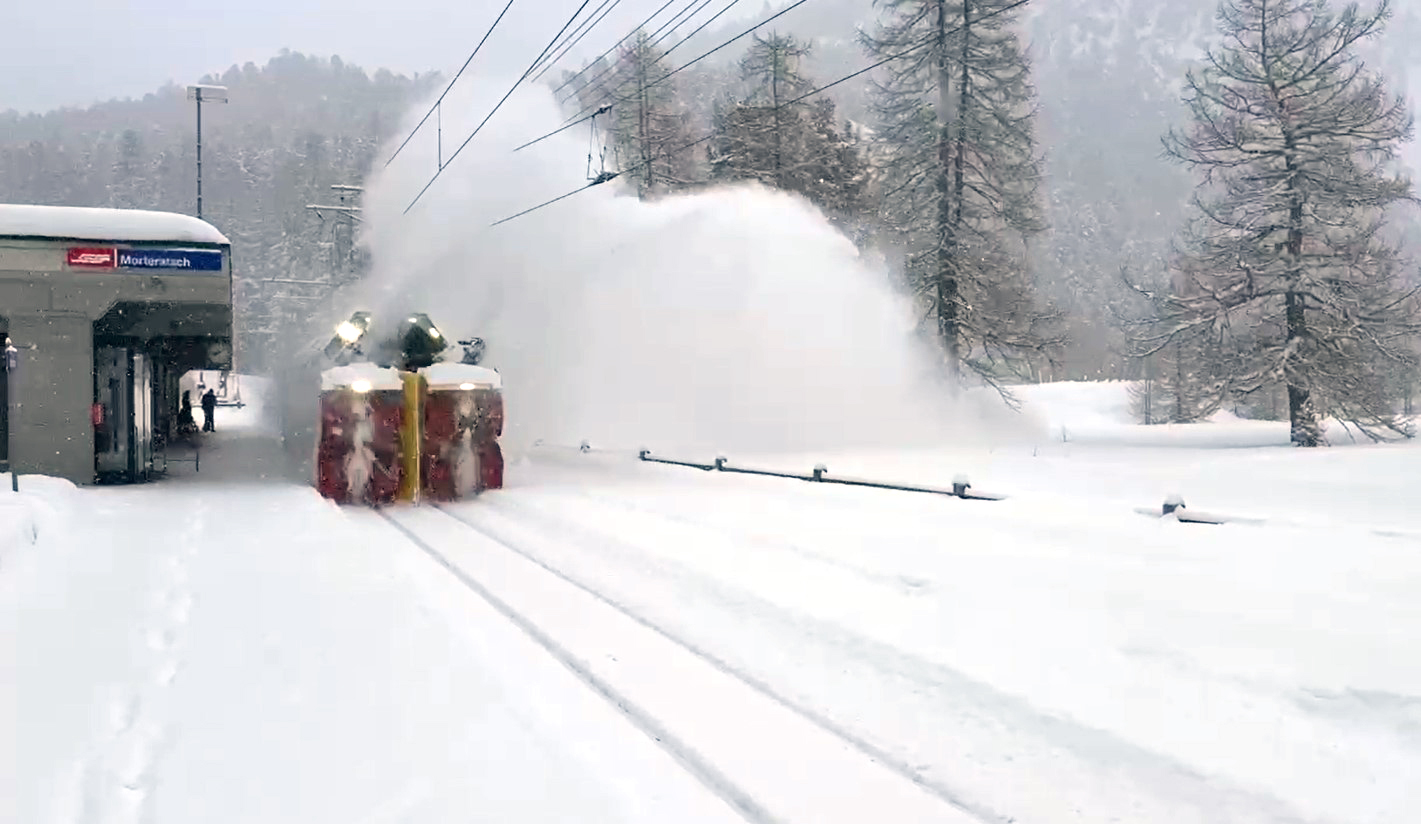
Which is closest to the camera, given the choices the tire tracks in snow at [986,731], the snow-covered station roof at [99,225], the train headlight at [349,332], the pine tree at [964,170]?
the tire tracks in snow at [986,731]

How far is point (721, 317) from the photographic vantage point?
85.3 feet

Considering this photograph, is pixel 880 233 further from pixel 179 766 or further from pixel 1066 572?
pixel 179 766

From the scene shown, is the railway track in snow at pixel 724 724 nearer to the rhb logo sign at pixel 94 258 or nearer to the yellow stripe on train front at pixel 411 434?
the yellow stripe on train front at pixel 411 434

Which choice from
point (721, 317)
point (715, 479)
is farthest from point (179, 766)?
point (721, 317)

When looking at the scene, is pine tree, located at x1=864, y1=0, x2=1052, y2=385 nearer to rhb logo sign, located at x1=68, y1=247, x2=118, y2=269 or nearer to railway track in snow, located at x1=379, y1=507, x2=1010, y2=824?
rhb logo sign, located at x1=68, y1=247, x2=118, y2=269

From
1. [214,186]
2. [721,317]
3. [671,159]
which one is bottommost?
[721,317]

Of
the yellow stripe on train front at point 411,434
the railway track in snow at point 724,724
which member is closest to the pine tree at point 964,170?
the yellow stripe on train front at point 411,434

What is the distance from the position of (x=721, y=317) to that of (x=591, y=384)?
4.11 meters

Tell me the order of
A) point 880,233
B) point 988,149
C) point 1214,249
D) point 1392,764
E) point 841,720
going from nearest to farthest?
point 1392,764
point 841,720
point 1214,249
point 988,149
point 880,233

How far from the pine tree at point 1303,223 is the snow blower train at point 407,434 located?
17201 mm

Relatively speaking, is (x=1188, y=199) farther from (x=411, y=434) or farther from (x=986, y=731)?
(x=986, y=731)

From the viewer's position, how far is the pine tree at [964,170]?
1157 inches

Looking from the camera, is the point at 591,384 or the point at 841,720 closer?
the point at 841,720

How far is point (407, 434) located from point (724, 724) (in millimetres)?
12470
